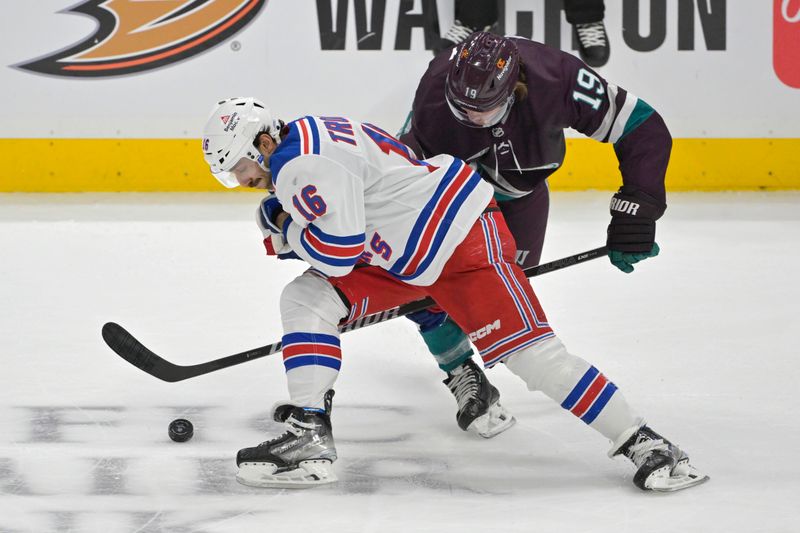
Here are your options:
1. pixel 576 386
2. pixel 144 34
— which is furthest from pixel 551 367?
pixel 144 34

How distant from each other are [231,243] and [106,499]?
2.34 metres

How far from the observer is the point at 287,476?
250 cm

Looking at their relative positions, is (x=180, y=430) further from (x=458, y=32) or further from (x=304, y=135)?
(x=458, y=32)

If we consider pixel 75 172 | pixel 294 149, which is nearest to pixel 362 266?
pixel 294 149

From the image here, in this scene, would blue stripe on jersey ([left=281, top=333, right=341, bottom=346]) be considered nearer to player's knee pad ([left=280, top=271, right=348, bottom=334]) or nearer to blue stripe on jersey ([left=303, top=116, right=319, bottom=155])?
player's knee pad ([left=280, top=271, right=348, bottom=334])

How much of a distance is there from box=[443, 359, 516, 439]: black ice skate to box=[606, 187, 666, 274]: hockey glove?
17.8 inches

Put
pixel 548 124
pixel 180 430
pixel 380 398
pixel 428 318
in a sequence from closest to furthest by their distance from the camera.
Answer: pixel 180 430 < pixel 548 124 < pixel 428 318 < pixel 380 398

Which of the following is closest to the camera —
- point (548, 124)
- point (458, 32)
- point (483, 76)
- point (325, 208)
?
point (325, 208)

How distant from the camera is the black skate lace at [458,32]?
214 inches

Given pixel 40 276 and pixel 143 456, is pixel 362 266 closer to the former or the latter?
pixel 143 456

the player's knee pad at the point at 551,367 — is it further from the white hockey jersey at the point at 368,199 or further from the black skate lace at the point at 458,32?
the black skate lace at the point at 458,32

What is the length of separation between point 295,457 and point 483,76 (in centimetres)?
89

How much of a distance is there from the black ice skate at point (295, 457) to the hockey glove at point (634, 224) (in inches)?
32.1

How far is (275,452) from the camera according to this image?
252 cm
